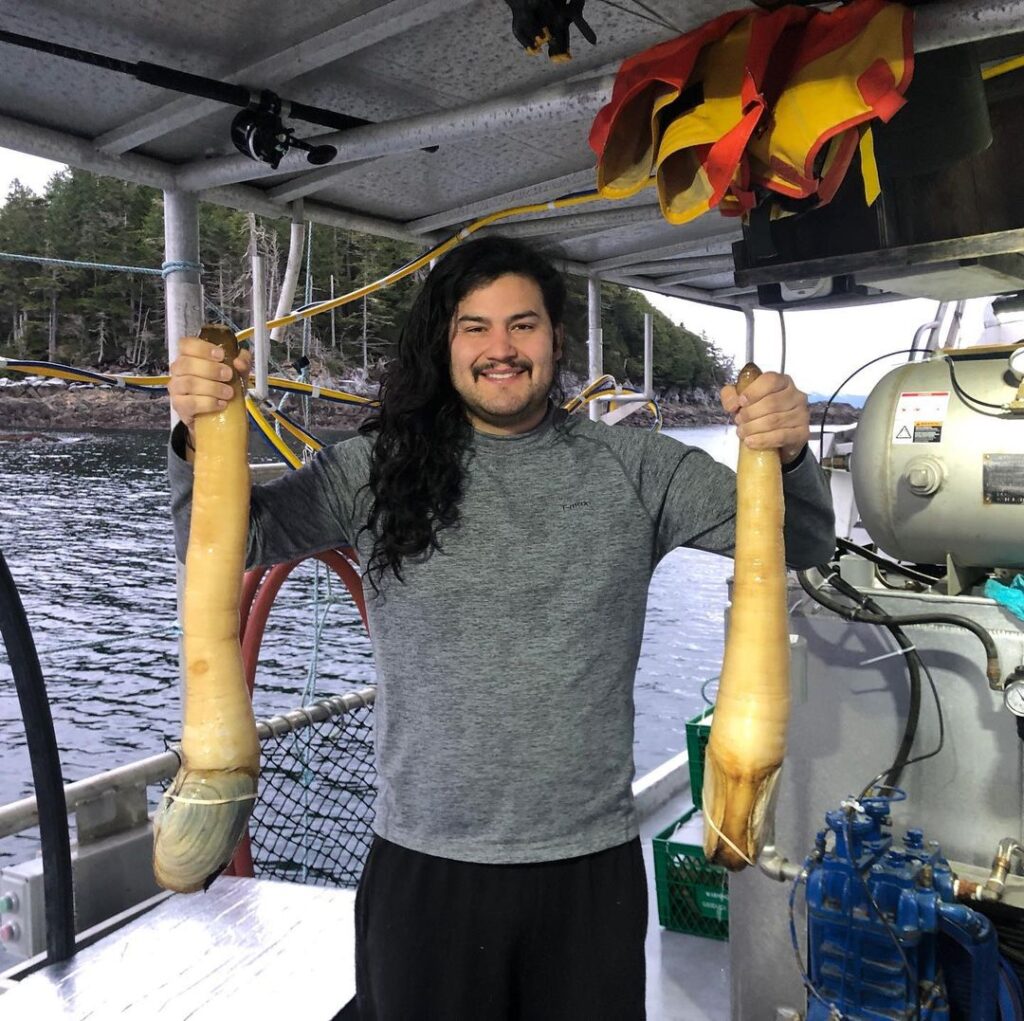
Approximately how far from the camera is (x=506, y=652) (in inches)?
56.0

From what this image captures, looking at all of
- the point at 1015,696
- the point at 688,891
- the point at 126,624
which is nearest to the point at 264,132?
the point at 1015,696

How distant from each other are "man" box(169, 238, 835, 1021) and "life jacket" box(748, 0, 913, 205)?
0.55 metres

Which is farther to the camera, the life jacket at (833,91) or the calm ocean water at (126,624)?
the calm ocean water at (126,624)

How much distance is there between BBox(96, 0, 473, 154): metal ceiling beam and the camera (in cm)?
199

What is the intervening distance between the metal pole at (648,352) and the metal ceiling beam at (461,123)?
3032mm

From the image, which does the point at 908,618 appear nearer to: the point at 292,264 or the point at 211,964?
the point at 211,964

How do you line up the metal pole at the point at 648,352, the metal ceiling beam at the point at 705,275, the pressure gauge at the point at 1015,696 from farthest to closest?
the metal pole at the point at 648,352 < the metal ceiling beam at the point at 705,275 < the pressure gauge at the point at 1015,696

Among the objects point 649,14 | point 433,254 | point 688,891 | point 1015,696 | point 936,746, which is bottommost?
point 688,891

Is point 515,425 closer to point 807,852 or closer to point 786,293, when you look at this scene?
point 807,852

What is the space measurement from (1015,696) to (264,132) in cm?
221

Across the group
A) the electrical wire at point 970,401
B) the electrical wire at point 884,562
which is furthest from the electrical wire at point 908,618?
the electrical wire at point 970,401

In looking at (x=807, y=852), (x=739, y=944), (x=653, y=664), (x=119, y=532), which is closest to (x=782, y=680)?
(x=807, y=852)

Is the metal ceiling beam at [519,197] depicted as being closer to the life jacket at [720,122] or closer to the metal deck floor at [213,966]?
the life jacket at [720,122]

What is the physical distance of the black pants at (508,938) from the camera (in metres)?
1.42
